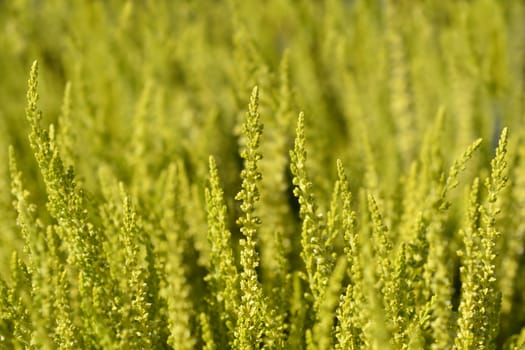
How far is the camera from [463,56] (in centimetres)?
115

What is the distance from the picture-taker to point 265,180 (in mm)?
1002

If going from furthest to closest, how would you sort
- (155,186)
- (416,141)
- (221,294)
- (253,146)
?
(416,141), (155,186), (221,294), (253,146)

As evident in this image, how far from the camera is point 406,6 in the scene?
1.44m

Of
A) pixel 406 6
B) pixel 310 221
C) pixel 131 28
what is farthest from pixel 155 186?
pixel 406 6

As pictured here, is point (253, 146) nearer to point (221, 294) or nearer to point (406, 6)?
point (221, 294)

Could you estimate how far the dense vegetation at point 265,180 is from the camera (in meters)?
0.58

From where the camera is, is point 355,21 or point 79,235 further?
point 355,21

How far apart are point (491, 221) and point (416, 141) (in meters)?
0.67

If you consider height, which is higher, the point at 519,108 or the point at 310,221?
the point at 519,108

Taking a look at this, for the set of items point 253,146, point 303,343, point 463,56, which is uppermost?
point 463,56

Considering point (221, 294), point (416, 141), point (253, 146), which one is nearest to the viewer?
point (253, 146)

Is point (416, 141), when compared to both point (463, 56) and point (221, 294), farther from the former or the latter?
point (221, 294)

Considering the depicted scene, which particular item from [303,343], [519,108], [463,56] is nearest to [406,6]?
[463,56]

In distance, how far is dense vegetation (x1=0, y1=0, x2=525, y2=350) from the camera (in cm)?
58
